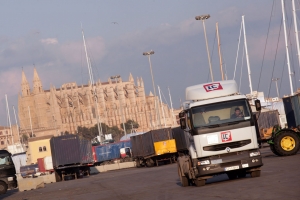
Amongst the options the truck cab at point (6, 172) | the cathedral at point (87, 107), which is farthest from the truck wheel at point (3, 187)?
the cathedral at point (87, 107)

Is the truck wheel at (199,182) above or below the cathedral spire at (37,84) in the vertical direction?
below

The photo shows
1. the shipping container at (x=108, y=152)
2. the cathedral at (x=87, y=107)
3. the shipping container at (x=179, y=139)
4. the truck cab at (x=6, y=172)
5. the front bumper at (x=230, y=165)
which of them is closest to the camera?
the front bumper at (x=230, y=165)

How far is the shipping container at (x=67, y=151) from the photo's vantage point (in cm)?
4509

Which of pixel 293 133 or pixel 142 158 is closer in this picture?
pixel 293 133

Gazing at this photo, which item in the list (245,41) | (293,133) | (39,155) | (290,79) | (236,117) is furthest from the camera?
(39,155)

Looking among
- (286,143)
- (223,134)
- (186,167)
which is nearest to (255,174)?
(186,167)

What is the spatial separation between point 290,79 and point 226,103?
30644 millimetres

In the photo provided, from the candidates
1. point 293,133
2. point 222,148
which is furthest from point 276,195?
point 293,133

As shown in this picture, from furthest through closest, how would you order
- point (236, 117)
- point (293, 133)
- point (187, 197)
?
1. point (293, 133)
2. point (236, 117)
3. point (187, 197)

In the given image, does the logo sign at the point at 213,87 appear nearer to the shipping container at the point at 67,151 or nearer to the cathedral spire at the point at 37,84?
the shipping container at the point at 67,151

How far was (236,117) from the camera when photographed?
655 inches

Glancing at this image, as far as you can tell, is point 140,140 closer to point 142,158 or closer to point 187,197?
point 142,158

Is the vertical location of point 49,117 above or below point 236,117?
above

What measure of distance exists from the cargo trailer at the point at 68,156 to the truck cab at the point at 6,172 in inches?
485
